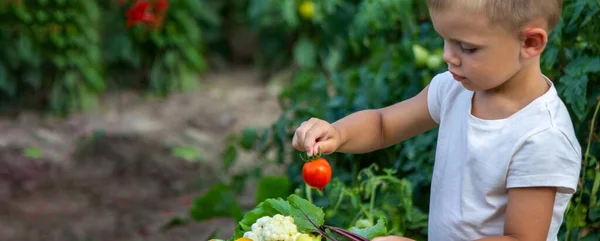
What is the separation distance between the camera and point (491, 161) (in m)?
1.95

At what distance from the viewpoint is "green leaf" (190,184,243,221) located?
153 inches

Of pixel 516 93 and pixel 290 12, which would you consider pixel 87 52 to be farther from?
pixel 516 93

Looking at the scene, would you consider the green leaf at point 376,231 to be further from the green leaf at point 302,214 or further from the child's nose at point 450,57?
the child's nose at point 450,57

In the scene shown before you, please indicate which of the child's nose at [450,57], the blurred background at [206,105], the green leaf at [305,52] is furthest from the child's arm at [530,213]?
the green leaf at [305,52]

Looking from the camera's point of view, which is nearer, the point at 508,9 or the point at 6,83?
the point at 508,9

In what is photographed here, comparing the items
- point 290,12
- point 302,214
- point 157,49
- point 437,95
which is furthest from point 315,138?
point 157,49

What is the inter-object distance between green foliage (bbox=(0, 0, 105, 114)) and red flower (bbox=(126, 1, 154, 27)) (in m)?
0.23

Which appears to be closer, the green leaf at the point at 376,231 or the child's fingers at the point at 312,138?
the child's fingers at the point at 312,138

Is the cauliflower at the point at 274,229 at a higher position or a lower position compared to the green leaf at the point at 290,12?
lower

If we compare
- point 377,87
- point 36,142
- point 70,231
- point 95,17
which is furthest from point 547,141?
point 95,17

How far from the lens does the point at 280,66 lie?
24.3 ft

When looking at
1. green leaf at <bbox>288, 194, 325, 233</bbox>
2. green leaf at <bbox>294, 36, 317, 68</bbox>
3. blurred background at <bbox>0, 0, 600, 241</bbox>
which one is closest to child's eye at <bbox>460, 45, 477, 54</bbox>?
green leaf at <bbox>288, 194, 325, 233</bbox>

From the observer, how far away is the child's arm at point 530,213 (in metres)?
1.88

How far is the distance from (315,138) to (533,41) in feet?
1.78
